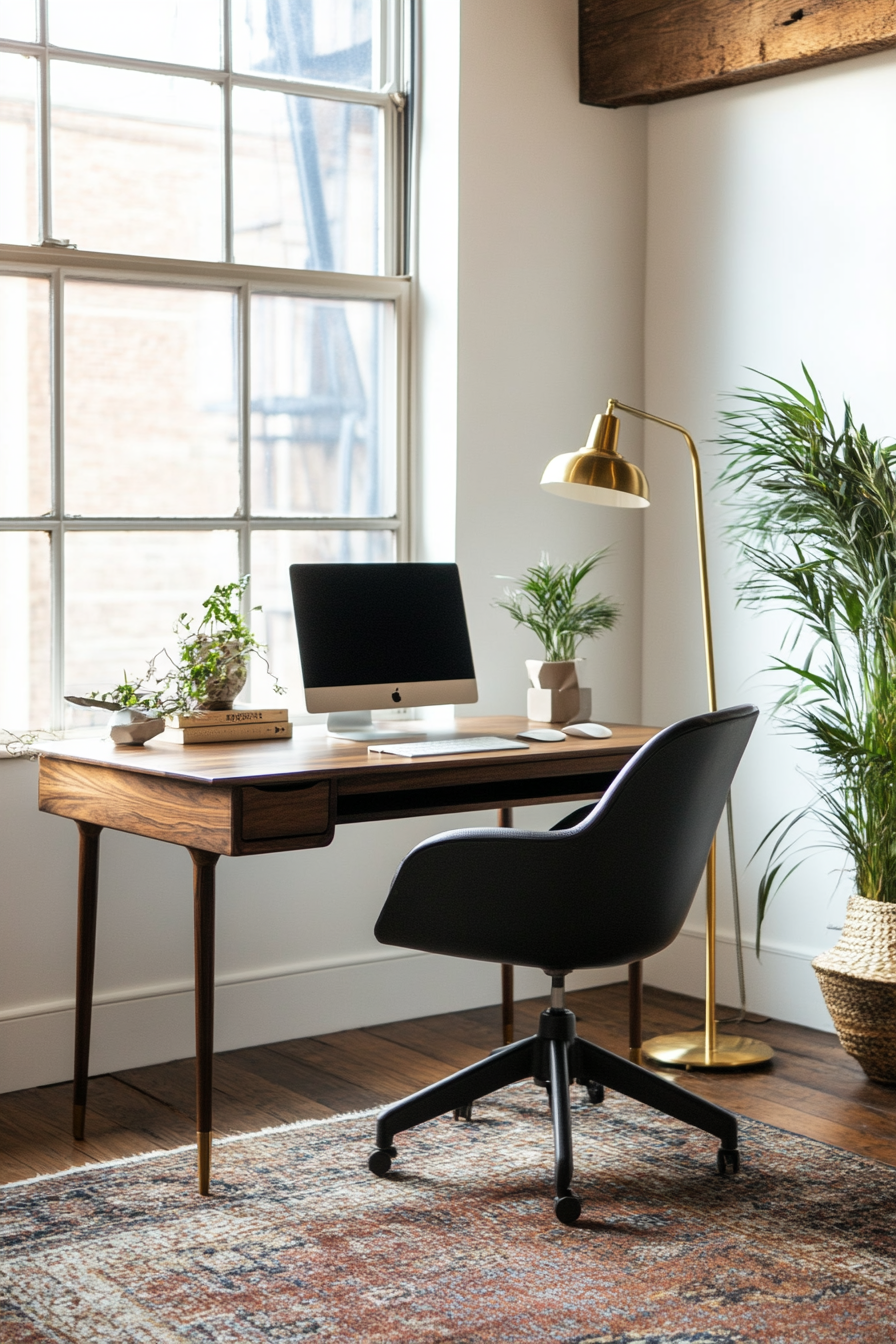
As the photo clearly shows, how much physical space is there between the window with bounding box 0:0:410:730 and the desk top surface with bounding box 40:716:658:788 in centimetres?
45

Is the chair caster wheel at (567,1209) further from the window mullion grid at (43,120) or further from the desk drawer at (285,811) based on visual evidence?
the window mullion grid at (43,120)

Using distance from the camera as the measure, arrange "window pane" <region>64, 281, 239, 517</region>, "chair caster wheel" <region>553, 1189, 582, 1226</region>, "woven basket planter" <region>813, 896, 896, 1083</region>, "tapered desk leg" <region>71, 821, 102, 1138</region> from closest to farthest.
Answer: "chair caster wheel" <region>553, 1189, 582, 1226</region> < "tapered desk leg" <region>71, 821, 102, 1138</region> < "woven basket planter" <region>813, 896, 896, 1083</region> < "window pane" <region>64, 281, 239, 517</region>

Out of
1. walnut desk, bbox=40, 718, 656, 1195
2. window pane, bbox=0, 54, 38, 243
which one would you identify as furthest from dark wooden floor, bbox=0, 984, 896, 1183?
window pane, bbox=0, 54, 38, 243

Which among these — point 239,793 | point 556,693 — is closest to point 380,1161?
point 239,793

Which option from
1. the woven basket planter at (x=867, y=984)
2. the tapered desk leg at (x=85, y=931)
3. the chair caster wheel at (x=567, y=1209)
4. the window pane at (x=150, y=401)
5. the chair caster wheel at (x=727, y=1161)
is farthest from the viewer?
the window pane at (x=150, y=401)

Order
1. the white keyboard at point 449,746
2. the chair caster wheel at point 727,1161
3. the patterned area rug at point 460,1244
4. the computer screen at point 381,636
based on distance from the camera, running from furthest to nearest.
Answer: the computer screen at point 381,636, the white keyboard at point 449,746, the chair caster wheel at point 727,1161, the patterned area rug at point 460,1244

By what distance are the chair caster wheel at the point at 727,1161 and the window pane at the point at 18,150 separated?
7.74 feet

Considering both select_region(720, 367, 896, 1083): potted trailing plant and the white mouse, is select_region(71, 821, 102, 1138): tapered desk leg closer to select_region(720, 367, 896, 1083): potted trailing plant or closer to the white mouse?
the white mouse

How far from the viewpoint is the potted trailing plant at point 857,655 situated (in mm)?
3477

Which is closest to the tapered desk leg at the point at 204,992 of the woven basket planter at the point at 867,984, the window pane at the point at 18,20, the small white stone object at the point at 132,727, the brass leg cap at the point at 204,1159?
the brass leg cap at the point at 204,1159

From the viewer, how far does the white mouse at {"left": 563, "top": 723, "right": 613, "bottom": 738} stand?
11.2ft

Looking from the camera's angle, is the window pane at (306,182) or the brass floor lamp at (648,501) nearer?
the brass floor lamp at (648,501)

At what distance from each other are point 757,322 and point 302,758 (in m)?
1.81

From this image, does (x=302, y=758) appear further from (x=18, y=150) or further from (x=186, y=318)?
(x=18, y=150)
